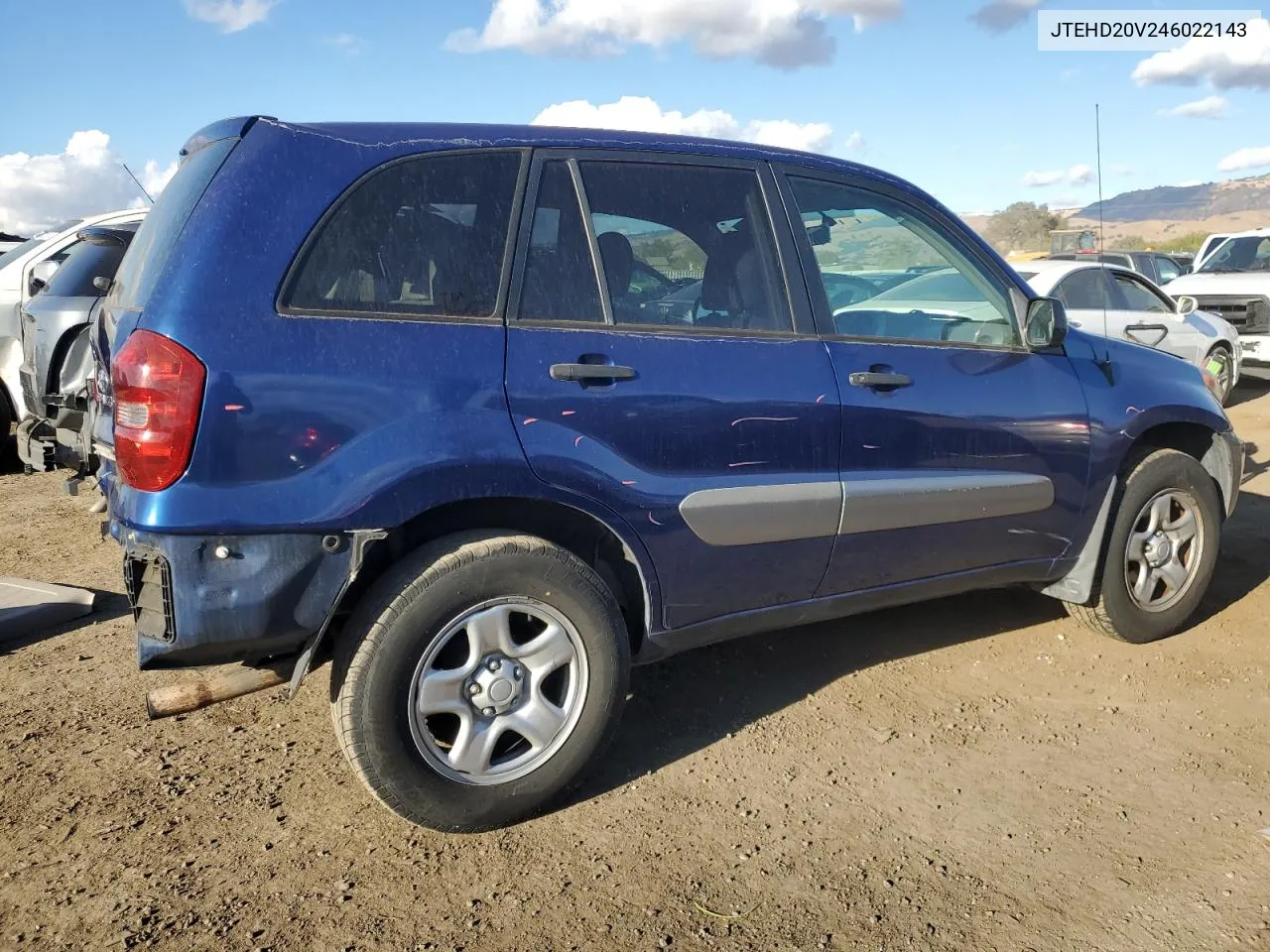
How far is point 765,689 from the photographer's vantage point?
3.85m

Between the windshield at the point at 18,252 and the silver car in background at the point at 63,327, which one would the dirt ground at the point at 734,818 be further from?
the windshield at the point at 18,252

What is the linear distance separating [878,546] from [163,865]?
7.53 feet

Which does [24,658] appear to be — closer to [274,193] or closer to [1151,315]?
[274,193]

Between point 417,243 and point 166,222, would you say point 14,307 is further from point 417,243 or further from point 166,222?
point 417,243

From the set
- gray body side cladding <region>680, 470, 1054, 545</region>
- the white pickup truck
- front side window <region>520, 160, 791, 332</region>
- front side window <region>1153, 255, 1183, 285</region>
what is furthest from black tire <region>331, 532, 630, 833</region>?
front side window <region>1153, 255, 1183, 285</region>

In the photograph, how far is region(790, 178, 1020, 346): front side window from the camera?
3451 millimetres

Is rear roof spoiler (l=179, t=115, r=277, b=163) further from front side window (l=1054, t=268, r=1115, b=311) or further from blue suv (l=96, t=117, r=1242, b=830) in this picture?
front side window (l=1054, t=268, r=1115, b=311)

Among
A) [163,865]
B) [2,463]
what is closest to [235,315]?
[163,865]

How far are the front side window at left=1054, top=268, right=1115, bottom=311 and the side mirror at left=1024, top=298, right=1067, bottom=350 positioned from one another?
5.99m

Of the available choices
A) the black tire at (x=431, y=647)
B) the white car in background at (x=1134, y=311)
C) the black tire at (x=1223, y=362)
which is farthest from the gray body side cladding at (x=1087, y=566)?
the black tire at (x=1223, y=362)

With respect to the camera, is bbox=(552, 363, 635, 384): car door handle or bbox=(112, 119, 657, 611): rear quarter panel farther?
bbox=(552, 363, 635, 384): car door handle

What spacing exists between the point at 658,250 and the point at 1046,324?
1.53m

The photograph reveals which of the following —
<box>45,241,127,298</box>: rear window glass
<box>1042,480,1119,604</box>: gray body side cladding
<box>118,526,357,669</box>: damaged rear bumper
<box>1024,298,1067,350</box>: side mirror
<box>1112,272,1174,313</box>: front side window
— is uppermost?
<box>45,241,127,298</box>: rear window glass

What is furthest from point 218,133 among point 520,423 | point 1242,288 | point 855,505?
point 1242,288
